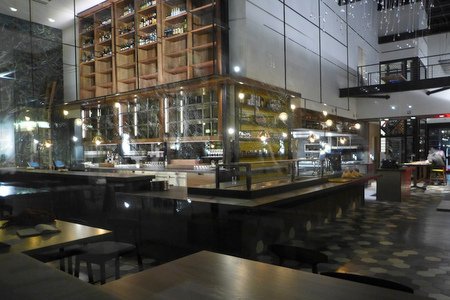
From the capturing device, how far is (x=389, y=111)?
11.2 meters

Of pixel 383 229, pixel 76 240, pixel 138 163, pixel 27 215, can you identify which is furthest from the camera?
pixel 138 163

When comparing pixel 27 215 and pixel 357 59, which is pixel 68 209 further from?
pixel 357 59

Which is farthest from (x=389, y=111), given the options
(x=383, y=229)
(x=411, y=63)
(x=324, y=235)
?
(x=324, y=235)

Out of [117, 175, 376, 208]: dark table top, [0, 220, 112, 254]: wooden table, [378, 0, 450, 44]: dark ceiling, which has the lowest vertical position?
[0, 220, 112, 254]: wooden table

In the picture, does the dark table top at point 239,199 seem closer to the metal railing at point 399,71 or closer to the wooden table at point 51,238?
the wooden table at point 51,238

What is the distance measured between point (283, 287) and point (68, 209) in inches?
146

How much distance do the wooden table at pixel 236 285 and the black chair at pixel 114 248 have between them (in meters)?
1.23

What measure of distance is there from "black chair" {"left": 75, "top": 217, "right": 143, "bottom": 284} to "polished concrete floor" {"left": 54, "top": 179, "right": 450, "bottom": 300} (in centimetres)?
15

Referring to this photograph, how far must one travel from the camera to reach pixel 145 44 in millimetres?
7391

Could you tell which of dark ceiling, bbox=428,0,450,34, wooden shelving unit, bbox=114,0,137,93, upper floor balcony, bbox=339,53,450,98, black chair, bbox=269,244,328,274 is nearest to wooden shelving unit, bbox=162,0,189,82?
wooden shelving unit, bbox=114,0,137,93

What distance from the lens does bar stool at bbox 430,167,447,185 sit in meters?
10.6

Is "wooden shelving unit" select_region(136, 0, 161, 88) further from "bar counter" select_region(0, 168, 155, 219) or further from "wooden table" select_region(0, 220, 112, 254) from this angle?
"wooden table" select_region(0, 220, 112, 254)

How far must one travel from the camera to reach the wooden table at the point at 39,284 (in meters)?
1.01

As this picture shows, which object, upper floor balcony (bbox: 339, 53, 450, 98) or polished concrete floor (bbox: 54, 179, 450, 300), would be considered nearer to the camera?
polished concrete floor (bbox: 54, 179, 450, 300)
